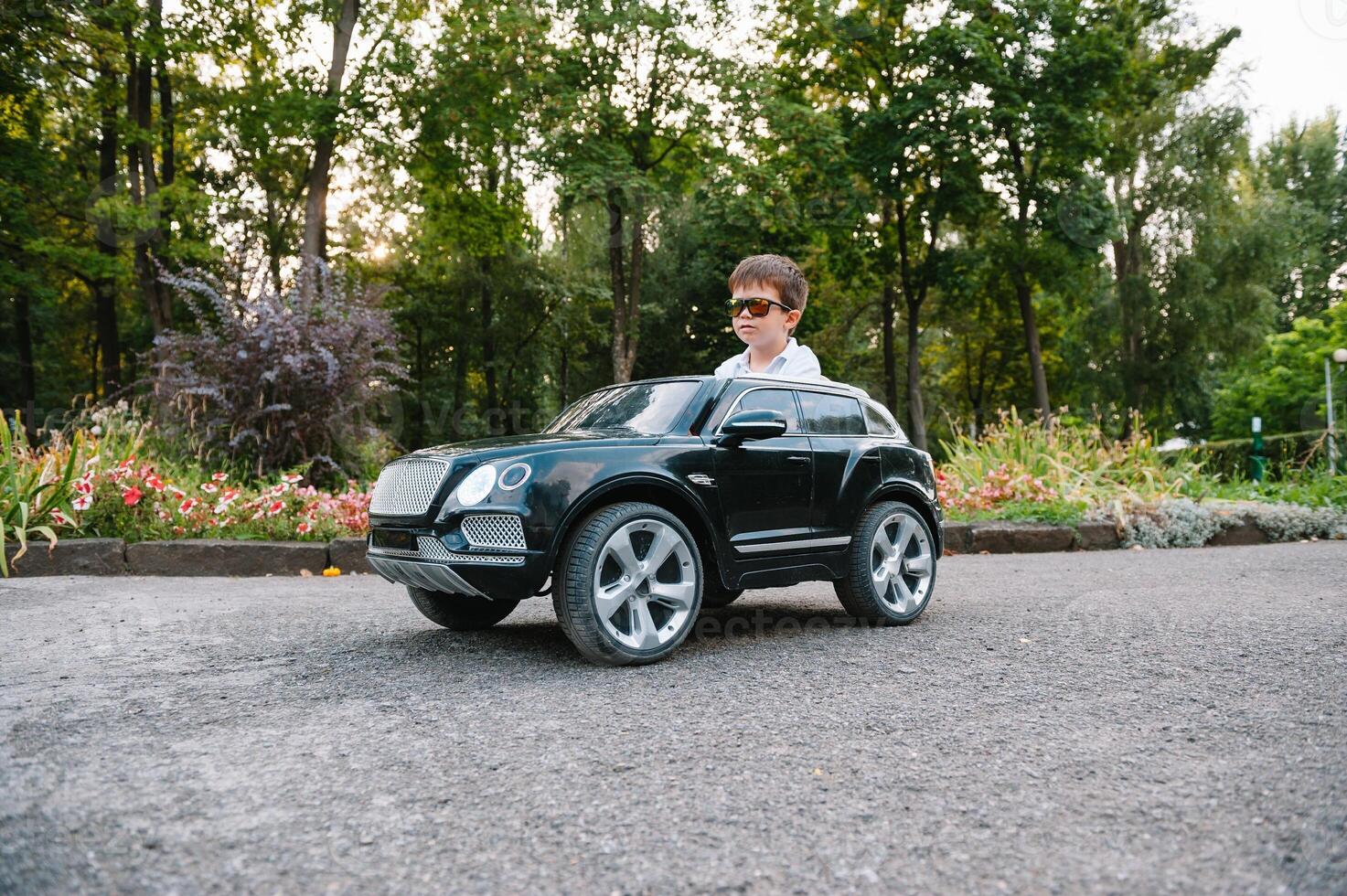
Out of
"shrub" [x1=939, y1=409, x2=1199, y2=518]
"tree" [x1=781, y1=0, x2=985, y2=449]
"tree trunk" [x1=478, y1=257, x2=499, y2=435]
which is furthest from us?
"tree trunk" [x1=478, y1=257, x2=499, y2=435]

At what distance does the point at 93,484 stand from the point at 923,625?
22.4 ft

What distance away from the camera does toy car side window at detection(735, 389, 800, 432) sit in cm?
474

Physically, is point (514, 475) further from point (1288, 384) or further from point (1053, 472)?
point (1288, 384)

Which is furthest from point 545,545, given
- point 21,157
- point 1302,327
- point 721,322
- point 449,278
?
point 1302,327

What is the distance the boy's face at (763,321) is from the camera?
5574 millimetres

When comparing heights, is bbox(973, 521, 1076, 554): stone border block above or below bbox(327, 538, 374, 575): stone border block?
below

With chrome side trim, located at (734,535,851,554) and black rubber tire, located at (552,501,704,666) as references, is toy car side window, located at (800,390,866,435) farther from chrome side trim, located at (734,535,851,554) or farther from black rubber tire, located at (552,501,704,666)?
black rubber tire, located at (552,501,704,666)

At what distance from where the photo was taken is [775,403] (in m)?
4.87

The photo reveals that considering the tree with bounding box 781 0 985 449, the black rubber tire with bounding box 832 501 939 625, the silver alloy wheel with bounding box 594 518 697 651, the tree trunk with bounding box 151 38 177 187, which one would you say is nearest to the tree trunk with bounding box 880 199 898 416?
the tree with bounding box 781 0 985 449

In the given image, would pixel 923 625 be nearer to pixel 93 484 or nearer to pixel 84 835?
pixel 84 835

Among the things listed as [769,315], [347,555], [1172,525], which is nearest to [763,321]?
[769,315]

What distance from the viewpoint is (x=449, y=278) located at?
31172mm

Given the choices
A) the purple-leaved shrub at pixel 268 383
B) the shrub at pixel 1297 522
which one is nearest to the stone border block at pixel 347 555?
the purple-leaved shrub at pixel 268 383

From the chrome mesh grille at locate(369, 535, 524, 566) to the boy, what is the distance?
7.07ft
